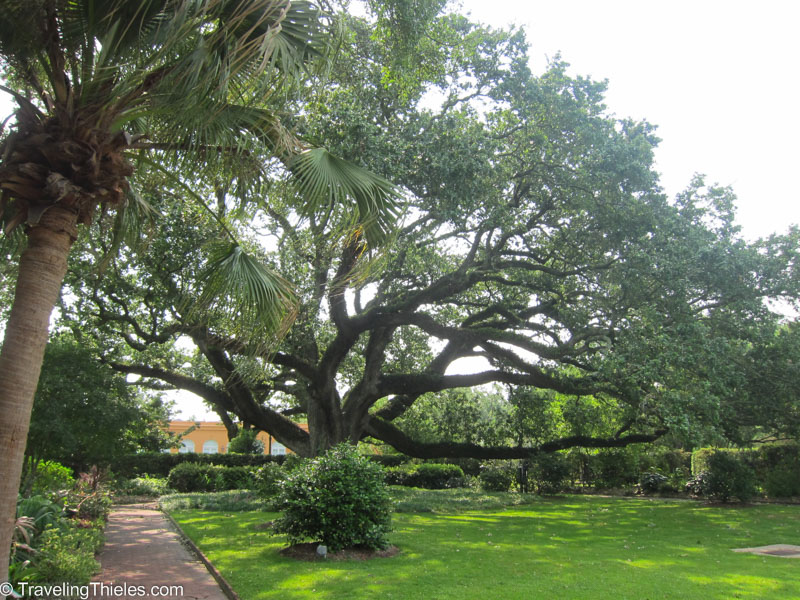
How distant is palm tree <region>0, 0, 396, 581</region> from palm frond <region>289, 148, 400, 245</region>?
0.07 feet

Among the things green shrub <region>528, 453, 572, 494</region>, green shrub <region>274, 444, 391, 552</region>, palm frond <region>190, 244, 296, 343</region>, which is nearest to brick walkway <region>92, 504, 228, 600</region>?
green shrub <region>274, 444, 391, 552</region>

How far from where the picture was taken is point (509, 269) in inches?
607

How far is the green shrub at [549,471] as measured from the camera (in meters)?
19.8

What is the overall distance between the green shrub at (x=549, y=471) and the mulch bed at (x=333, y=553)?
42.1ft

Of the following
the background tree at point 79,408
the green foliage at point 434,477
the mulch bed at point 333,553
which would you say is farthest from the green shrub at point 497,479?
the mulch bed at point 333,553

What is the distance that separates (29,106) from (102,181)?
0.78 meters

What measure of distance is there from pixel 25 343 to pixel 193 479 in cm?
1804

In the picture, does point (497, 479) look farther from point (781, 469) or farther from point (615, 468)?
point (781, 469)

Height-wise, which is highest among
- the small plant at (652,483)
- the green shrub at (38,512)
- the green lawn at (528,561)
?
the green shrub at (38,512)

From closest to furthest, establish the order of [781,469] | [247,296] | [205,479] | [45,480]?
[247,296] → [45,480] → [781,469] → [205,479]

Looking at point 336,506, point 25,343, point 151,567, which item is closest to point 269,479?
point 151,567

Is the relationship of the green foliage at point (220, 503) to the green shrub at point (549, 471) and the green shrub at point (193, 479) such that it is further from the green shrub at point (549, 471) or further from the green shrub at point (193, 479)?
the green shrub at point (549, 471)

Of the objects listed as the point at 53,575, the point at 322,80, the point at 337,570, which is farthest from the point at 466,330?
the point at 53,575

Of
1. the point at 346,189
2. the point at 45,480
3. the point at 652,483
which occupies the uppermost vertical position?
the point at 346,189
